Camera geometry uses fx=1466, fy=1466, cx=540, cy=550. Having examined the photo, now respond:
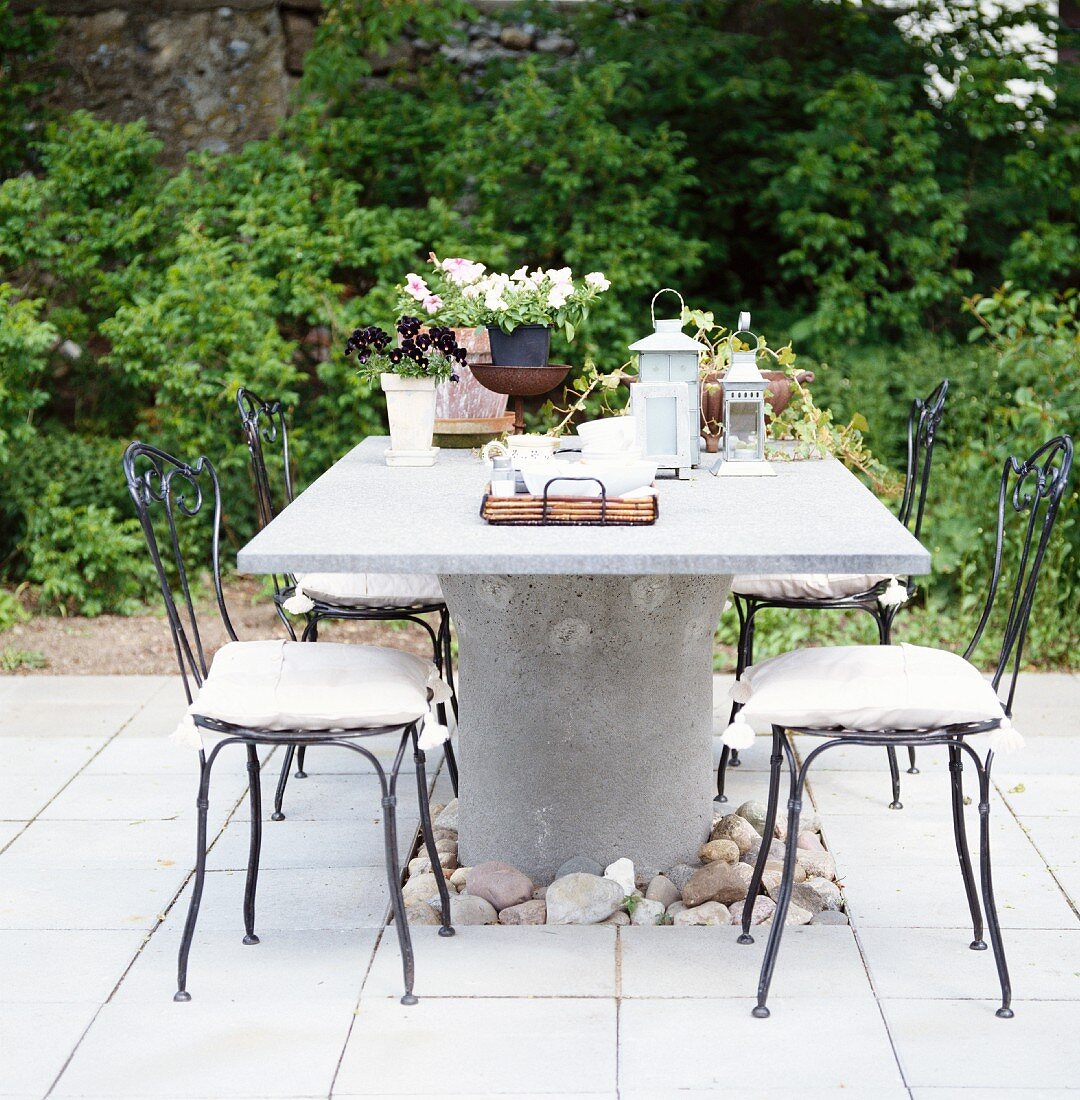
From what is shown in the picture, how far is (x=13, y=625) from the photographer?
17.9 feet

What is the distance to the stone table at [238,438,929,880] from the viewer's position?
280 cm

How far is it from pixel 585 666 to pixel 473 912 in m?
0.55

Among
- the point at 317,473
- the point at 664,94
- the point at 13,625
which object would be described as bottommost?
the point at 13,625

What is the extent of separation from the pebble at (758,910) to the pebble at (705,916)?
22mm

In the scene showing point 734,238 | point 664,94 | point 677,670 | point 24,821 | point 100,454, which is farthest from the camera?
point 734,238

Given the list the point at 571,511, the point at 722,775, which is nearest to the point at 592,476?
the point at 571,511

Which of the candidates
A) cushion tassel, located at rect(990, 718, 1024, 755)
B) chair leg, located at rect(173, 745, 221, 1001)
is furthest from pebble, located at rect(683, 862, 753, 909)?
chair leg, located at rect(173, 745, 221, 1001)

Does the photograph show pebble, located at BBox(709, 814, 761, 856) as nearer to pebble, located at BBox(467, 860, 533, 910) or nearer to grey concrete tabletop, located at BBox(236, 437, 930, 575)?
pebble, located at BBox(467, 860, 533, 910)

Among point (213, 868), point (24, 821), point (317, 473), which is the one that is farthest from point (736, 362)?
point (317, 473)

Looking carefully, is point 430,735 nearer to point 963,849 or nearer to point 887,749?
point 963,849

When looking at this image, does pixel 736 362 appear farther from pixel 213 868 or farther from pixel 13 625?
pixel 13 625

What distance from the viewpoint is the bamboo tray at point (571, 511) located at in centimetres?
266

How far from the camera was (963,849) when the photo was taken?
2797 mm

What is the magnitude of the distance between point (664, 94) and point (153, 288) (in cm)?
235
